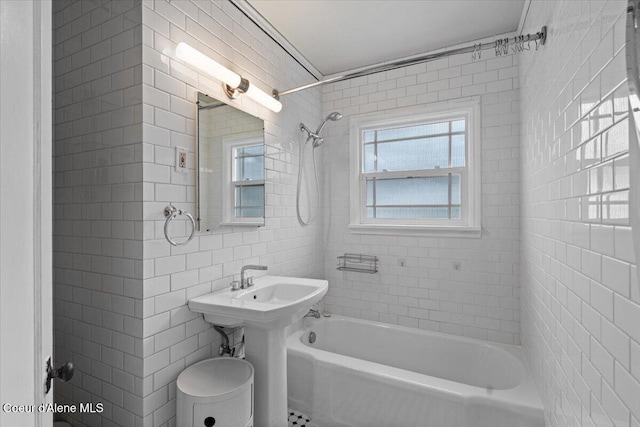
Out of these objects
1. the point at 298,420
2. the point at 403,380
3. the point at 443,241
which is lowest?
the point at 298,420

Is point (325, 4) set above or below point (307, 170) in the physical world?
above

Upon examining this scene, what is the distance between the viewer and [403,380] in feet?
5.85

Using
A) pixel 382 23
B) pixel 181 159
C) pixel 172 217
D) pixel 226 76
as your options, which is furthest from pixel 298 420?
pixel 382 23

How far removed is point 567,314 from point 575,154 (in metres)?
0.60

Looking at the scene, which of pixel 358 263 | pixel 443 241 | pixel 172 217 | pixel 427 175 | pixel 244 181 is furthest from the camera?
pixel 358 263

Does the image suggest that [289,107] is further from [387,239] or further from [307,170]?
[387,239]

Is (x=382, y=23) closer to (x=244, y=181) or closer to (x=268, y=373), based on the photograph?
(x=244, y=181)

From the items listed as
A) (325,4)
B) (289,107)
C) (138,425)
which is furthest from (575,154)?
(138,425)

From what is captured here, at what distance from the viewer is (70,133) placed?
1.66 meters

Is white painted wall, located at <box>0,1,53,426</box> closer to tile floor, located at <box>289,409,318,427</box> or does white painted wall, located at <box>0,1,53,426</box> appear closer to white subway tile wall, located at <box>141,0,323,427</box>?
white subway tile wall, located at <box>141,0,323,427</box>

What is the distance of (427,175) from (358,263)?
983 millimetres

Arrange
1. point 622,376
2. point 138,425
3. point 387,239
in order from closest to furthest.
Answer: point 622,376 < point 138,425 < point 387,239

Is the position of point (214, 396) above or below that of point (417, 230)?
below

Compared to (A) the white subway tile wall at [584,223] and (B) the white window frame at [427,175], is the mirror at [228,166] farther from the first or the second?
(A) the white subway tile wall at [584,223]
